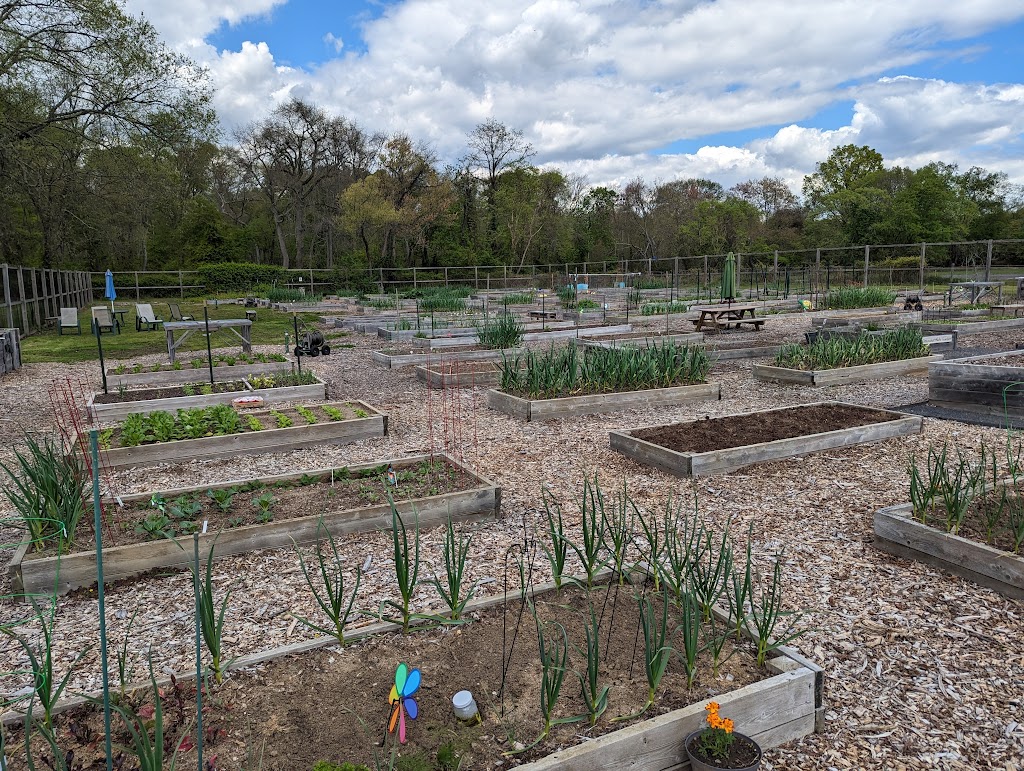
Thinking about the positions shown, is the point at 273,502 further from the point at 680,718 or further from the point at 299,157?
the point at 299,157

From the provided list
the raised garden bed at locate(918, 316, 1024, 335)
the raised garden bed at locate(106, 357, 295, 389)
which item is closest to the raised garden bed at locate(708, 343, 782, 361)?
the raised garden bed at locate(918, 316, 1024, 335)

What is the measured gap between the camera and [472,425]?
7141 mm

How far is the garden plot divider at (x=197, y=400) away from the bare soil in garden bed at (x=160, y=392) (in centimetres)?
8

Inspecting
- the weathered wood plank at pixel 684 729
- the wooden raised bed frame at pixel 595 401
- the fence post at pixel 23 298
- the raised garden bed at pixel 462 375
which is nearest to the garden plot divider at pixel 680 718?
the weathered wood plank at pixel 684 729

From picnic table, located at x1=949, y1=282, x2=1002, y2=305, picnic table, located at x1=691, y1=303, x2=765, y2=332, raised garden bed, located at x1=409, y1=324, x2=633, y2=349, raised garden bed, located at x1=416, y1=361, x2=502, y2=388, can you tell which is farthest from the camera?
picnic table, located at x1=949, y1=282, x2=1002, y2=305

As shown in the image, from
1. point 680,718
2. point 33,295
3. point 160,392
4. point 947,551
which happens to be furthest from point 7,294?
point 947,551

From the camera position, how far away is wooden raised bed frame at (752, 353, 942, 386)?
8.85m

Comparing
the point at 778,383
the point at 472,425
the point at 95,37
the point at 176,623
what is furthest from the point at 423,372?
the point at 95,37

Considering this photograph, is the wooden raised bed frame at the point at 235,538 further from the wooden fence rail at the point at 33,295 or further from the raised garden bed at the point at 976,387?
the wooden fence rail at the point at 33,295

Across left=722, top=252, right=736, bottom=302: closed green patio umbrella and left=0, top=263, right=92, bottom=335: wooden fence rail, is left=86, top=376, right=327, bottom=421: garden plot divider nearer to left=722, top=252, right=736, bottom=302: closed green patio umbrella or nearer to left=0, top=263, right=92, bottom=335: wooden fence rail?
left=0, top=263, right=92, bottom=335: wooden fence rail

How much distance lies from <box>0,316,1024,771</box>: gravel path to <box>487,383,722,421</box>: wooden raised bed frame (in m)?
0.30

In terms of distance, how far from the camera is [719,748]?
7.00 feet

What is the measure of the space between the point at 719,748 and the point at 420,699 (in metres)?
1.04

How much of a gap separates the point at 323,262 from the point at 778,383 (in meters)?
41.9
